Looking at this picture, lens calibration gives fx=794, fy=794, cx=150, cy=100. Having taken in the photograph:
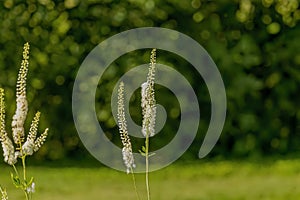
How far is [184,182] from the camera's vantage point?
272 inches

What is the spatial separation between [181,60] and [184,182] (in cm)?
119

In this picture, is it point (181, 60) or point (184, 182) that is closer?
point (184, 182)

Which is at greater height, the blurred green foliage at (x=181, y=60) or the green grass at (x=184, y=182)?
the blurred green foliage at (x=181, y=60)

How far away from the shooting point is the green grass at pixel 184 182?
6.49 metres

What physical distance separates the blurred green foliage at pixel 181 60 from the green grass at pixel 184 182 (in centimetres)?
30

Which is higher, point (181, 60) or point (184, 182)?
point (181, 60)

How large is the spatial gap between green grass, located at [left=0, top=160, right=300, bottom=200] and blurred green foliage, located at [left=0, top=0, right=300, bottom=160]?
304mm

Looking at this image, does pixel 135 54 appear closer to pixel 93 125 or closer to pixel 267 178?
pixel 93 125

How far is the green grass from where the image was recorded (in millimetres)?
6488

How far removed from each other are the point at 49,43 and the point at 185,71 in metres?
1.30

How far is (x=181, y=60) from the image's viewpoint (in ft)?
24.3

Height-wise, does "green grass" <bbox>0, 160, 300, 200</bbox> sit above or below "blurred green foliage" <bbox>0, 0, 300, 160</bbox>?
below

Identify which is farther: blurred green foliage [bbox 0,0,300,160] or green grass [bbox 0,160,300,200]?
blurred green foliage [bbox 0,0,300,160]

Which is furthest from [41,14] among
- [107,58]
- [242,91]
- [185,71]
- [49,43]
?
[242,91]
